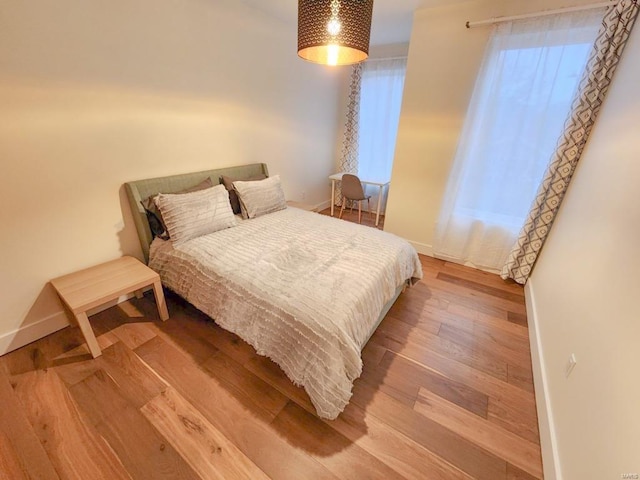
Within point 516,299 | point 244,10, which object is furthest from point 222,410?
point 244,10

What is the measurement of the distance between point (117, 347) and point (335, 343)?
155 centimetres

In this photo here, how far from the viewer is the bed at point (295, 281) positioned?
4.37 feet

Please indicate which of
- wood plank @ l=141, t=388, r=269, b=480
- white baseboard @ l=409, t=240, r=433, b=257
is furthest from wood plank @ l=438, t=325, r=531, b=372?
wood plank @ l=141, t=388, r=269, b=480

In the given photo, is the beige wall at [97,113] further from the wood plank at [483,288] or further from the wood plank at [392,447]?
the wood plank at [483,288]

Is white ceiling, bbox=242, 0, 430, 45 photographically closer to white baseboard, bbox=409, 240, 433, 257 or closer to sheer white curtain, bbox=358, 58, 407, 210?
sheer white curtain, bbox=358, 58, 407, 210

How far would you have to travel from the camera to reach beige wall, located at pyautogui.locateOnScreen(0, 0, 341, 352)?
1.55 m

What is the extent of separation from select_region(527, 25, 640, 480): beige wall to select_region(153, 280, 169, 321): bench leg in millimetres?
2419

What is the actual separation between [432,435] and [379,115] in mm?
3934

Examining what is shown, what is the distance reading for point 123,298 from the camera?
7.39 ft

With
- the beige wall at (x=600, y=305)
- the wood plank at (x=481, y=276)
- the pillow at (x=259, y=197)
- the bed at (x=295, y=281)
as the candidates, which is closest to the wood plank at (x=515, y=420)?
the beige wall at (x=600, y=305)

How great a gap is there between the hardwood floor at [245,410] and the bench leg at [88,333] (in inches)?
2.2

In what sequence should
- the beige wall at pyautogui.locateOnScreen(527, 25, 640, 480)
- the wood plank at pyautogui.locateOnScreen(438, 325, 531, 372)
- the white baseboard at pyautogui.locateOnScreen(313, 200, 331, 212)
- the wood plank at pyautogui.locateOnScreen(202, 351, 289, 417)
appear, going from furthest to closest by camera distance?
the white baseboard at pyautogui.locateOnScreen(313, 200, 331, 212)
the wood plank at pyautogui.locateOnScreen(438, 325, 531, 372)
the wood plank at pyautogui.locateOnScreen(202, 351, 289, 417)
the beige wall at pyautogui.locateOnScreen(527, 25, 640, 480)

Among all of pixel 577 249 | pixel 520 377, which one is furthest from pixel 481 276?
pixel 520 377

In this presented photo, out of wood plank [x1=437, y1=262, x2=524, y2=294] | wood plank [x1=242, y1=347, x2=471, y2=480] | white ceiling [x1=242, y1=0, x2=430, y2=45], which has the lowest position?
wood plank [x1=242, y1=347, x2=471, y2=480]
